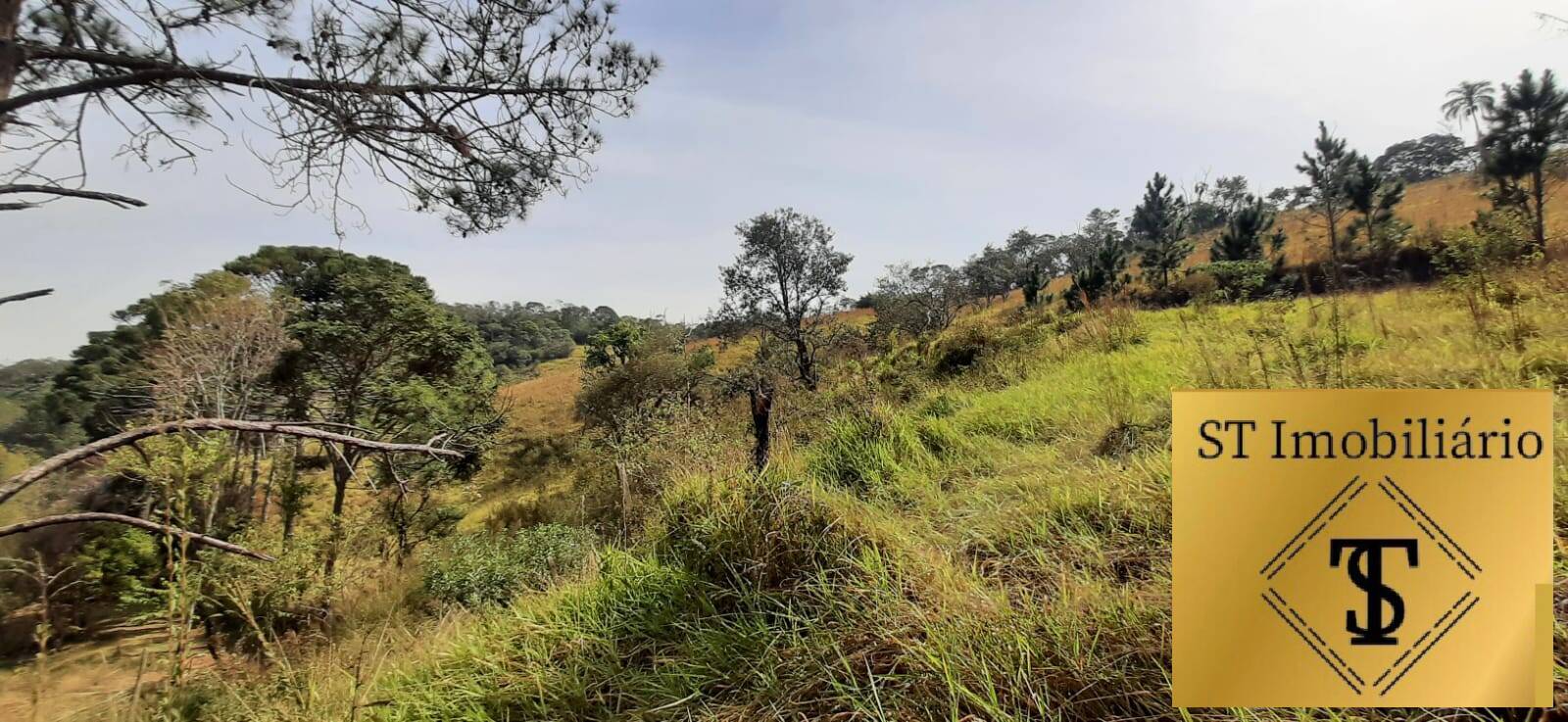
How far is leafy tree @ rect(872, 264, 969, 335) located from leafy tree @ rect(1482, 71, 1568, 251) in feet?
52.2

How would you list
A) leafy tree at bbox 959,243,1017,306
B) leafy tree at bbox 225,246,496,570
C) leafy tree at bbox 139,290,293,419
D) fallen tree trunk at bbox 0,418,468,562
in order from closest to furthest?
fallen tree trunk at bbox 0,418,468,562
leafy tree at bbox 139,290,293,419
leafy tree at bbox 225,246,496,570
leafy tree at bbox 959,243,1017,306

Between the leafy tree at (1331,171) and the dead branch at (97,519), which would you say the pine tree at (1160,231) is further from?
the dead branch at (97,519)

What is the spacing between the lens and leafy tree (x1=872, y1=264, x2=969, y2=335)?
21719 millimetres

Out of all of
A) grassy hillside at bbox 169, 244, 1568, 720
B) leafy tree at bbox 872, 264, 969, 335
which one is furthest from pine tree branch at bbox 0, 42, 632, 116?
leafy tree at bbox 872, 264, 969, 335

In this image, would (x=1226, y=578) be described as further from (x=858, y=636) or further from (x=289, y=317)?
(x=289, y=317)

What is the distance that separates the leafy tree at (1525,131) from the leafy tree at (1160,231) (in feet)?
29.4

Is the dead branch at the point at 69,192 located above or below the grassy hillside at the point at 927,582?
above

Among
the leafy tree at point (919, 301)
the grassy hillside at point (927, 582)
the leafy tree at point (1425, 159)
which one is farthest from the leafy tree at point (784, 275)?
the leafy tree at point (1425, 159)

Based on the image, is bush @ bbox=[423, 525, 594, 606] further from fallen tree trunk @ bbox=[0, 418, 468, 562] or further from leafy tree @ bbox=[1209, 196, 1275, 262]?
leafy tree @ bbox=[1209, 196, 1275, 262]

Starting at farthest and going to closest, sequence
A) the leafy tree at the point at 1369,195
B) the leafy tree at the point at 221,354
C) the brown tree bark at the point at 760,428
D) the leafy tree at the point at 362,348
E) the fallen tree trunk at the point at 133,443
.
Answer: the leafy tree at the point at 1369,195 → the leafy tree at the point at 362,348 → the leafy tree at the point at 221,354 → the brown tree bark at the point at 760,428 → the fallen tree trunk at the point at 133,443

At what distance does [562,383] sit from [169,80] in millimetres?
29478

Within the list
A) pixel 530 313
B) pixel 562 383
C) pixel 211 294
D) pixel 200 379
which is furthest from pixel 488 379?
pixel 530 313

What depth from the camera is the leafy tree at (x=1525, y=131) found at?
52.0 ft

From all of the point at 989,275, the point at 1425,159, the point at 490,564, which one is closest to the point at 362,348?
the point at 490,564
